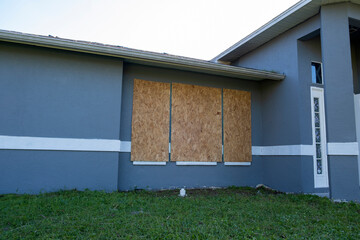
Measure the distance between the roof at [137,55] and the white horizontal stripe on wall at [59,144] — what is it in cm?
217

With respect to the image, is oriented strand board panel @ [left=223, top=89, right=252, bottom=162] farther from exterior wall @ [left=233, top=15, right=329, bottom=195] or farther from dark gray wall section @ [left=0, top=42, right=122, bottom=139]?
dark gray wall section @ [left=0, top=42, right=122, bottom=139]

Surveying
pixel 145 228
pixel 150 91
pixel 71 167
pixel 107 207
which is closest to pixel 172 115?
pixel 150 91

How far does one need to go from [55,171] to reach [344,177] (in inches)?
270

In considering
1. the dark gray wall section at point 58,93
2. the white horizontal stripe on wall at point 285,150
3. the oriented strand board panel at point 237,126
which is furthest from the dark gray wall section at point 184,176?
the dark gray wall section at point 58,93

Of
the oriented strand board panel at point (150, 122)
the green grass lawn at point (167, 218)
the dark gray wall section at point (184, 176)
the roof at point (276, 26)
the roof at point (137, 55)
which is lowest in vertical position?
the green grass lawn at point (167, 218)

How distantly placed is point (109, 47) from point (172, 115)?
8.73 ft

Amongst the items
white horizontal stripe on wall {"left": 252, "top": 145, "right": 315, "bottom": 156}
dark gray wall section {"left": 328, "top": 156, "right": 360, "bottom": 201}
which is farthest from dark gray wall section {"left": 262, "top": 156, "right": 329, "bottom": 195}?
dark gray wall section {"left": 328, "top": 156, "right": 360, "bottom": 201}

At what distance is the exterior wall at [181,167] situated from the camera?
288 inches

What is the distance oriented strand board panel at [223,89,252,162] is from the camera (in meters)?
8.59

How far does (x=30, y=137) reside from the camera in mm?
6164

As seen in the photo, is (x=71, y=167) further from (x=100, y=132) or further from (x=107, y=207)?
(x=107, y=207)

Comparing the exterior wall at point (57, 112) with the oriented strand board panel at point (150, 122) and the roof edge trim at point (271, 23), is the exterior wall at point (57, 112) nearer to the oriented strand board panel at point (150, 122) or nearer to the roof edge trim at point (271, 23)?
the oriented strand board panel at point (150, 122)

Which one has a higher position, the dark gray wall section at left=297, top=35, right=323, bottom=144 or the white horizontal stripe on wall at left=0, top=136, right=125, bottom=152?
the dark gray wall section at left=297, top=35, right=323, bottom=144

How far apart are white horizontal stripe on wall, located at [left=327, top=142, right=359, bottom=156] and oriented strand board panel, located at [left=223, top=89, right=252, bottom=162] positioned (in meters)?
2.75
